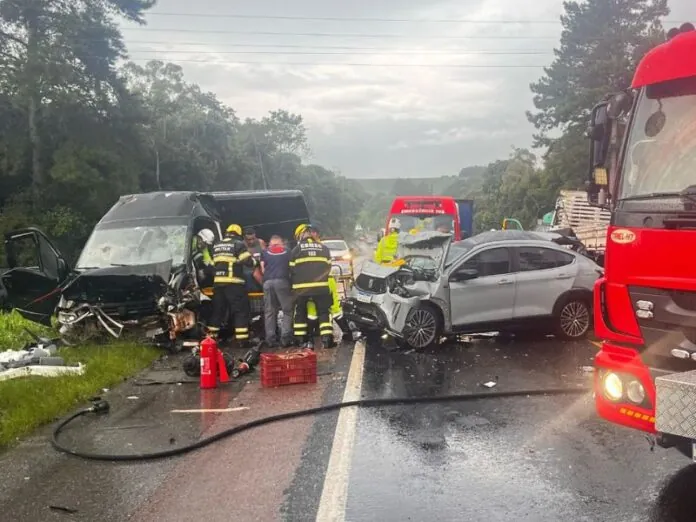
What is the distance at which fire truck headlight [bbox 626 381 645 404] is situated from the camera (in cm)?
411

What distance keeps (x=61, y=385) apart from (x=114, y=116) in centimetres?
3060

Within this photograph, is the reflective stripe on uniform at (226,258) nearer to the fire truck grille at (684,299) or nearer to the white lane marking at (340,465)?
the white lane marking at (340,465)

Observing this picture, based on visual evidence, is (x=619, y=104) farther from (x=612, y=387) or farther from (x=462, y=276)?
(x=462, y=276)

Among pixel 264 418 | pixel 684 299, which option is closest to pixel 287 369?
pixel 264 418

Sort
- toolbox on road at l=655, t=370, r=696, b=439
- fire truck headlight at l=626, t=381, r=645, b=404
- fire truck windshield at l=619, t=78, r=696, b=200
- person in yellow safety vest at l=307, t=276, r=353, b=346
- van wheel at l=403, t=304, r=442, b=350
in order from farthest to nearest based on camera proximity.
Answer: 1. person in yellow safety vest at l=307, t=276, r=353, b=346
2. van wheel at l=403, t=304, r=442, b=350
3. fire truck windshield at l=619, t=78, r=696, b=200
4. fire truck headlight at l=626, t=381, r=645, b=404
5. toolbox on road at l=655, t=370, r=696, b=439

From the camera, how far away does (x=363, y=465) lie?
511 centimetres

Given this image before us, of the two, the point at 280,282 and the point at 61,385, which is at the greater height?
the point at 280,282

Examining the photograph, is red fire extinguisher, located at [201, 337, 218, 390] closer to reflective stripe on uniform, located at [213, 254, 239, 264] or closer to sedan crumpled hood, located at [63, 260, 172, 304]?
sedan crumpled hood, located at [63, 260, 172, 304]

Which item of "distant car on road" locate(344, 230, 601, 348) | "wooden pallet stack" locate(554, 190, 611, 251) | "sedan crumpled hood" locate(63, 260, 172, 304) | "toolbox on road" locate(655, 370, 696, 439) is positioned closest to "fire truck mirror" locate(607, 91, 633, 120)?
"toolbox on road" locate(655, 370, 696, 439)

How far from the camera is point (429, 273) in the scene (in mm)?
9984

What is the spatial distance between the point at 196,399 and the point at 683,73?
5.67 m

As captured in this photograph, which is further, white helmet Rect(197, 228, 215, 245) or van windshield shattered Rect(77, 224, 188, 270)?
white helmet Rect(197, 228, 215, 245)

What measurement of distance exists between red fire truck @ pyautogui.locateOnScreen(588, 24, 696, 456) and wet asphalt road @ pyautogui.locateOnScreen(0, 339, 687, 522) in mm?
811

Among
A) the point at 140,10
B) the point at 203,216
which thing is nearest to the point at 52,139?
the point at 140,10
